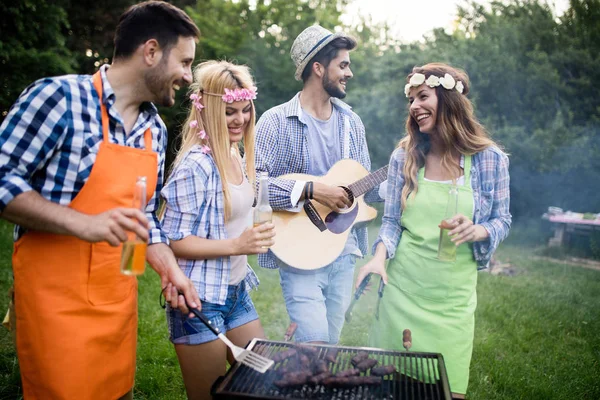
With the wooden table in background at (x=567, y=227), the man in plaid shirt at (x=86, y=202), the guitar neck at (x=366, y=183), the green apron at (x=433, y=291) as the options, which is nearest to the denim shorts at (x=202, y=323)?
the man in plaid shirt at (x=86, y=202)

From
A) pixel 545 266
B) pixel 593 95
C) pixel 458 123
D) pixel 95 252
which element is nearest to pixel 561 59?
pixel 593 95

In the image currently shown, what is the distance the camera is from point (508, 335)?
569 cm

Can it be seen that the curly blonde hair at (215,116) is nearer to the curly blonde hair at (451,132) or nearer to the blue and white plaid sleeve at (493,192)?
the curly blonde hair at (451,132)

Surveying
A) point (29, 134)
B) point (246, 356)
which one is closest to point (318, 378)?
point (246, 356)

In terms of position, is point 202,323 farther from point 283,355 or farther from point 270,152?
point 270,152

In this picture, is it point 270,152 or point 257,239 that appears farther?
point 270,152

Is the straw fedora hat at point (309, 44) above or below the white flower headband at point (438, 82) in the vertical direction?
above

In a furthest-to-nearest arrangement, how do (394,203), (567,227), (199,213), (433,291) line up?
(567,227), (394,203), (433,291), (199,213)

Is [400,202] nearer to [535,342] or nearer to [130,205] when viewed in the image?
[130,205]

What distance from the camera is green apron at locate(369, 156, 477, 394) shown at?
3.00 meters

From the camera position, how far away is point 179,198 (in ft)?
8.61

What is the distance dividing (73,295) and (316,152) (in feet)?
7.49

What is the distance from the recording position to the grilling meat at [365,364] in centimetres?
246

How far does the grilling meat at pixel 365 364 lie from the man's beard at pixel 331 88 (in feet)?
7.25
